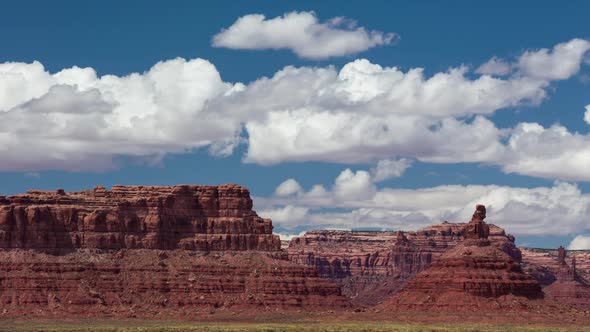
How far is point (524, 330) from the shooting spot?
189m

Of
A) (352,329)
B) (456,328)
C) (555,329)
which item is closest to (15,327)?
(352,329)

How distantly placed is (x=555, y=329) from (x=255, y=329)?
39.1 metres

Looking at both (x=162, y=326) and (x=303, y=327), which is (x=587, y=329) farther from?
(x=162, y=326)

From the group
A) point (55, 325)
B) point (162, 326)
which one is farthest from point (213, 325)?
point (55, 325)

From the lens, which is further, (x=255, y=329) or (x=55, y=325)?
(x=55, y=325)

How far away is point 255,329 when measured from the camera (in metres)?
185

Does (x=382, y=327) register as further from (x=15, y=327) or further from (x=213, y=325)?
(x=15, y=327)

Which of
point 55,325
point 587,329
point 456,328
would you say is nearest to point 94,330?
point 55,325

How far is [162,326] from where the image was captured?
195 metres

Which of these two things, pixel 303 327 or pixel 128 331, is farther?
pixel 303 327

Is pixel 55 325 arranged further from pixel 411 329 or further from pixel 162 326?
pixel 411 329

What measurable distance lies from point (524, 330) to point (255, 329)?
33.6m

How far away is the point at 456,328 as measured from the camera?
196500 millimetres

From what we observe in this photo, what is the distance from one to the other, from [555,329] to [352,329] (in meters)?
27.1
